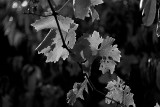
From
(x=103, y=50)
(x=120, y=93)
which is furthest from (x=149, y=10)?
(x=120, y=93)

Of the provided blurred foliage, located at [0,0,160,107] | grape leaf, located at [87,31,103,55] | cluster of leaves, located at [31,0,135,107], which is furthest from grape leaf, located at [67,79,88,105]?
blurred foliage, located at [0,0,160,107]

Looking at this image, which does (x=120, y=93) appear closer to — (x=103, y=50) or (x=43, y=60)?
(x=103, y=50)

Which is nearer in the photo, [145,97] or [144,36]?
[145,97]

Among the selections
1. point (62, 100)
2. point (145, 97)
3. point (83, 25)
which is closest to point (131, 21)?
point (83, 25)

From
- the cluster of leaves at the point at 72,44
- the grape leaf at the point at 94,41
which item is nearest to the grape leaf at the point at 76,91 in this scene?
the cluster of leaves at the point at 72,44

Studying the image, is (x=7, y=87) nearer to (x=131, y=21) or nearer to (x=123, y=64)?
(x=123, y=64)

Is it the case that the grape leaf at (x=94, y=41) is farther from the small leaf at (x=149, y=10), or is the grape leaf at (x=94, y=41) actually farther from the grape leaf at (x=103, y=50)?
the small leaf at (x=149, y=10)
